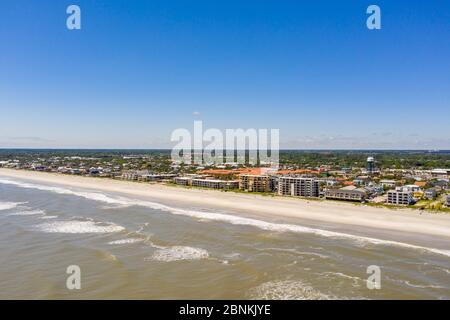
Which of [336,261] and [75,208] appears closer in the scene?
[336,261]

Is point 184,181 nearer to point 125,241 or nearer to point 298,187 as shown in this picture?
point 298,187

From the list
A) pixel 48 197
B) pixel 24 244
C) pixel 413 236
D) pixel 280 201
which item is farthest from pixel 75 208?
pixel 413 236

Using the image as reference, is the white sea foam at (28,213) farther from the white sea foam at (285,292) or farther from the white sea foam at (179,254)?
the white sea foam at (285,292)

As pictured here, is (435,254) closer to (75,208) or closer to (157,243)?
(157,243)

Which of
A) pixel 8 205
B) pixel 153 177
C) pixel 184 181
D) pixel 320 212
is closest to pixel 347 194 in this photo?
pixel 320 212
